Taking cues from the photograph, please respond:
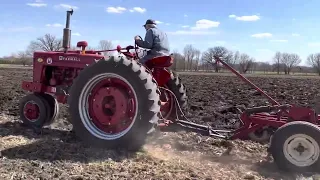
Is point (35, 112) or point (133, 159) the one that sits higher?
point (35, 112)

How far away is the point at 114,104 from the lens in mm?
6031

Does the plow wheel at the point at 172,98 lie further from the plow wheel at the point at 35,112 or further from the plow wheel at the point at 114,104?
the plow wheel at the point at 35,112

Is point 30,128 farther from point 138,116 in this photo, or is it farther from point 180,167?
point 180,167

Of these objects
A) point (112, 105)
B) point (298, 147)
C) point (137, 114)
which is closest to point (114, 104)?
point (112, 105)

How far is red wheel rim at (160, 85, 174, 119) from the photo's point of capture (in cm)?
726

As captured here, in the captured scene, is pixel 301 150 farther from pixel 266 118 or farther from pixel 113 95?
pixel 113 95

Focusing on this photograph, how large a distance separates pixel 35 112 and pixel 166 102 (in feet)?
8.09

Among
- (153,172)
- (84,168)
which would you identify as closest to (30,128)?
(84,168)

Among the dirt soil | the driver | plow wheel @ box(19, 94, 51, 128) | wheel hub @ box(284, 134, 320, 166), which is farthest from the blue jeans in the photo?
wheel hub @ box(284, 134, 320, 166)

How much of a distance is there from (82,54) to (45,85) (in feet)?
3.83

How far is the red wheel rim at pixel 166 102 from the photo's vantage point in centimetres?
726

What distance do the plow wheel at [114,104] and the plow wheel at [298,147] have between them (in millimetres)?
1729

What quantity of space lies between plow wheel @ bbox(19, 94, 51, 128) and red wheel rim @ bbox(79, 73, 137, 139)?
5.44 feet

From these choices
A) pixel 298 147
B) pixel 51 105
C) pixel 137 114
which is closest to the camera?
pixel 298 147
